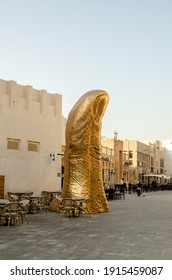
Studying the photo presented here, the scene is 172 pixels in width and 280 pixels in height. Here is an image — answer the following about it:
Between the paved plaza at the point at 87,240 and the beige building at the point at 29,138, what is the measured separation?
6187 millimetres

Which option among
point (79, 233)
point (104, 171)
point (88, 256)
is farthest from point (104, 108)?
point (104, 171)

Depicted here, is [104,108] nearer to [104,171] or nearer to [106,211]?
[106,211]

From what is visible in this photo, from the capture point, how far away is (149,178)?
70750mm

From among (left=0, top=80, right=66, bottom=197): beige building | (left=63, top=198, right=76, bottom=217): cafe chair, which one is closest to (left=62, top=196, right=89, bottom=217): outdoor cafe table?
(left=63, top=198, right=76, bottom=217): cafe chair

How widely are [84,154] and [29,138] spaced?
5.09m

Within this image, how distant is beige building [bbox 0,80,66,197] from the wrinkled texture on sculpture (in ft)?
12.8

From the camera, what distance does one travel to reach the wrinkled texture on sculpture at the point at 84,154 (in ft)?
49.6

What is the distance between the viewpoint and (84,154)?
50.2 ft

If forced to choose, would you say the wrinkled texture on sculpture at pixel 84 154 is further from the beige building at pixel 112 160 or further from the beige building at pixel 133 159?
the beige building at pixel 112 160

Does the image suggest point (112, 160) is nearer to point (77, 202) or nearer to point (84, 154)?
point (84, 154)

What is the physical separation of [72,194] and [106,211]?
1.91 m

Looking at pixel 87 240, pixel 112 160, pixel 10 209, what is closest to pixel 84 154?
pixel 10 209

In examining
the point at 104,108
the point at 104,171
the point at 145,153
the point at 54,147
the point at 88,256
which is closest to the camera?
the point at 88,256
